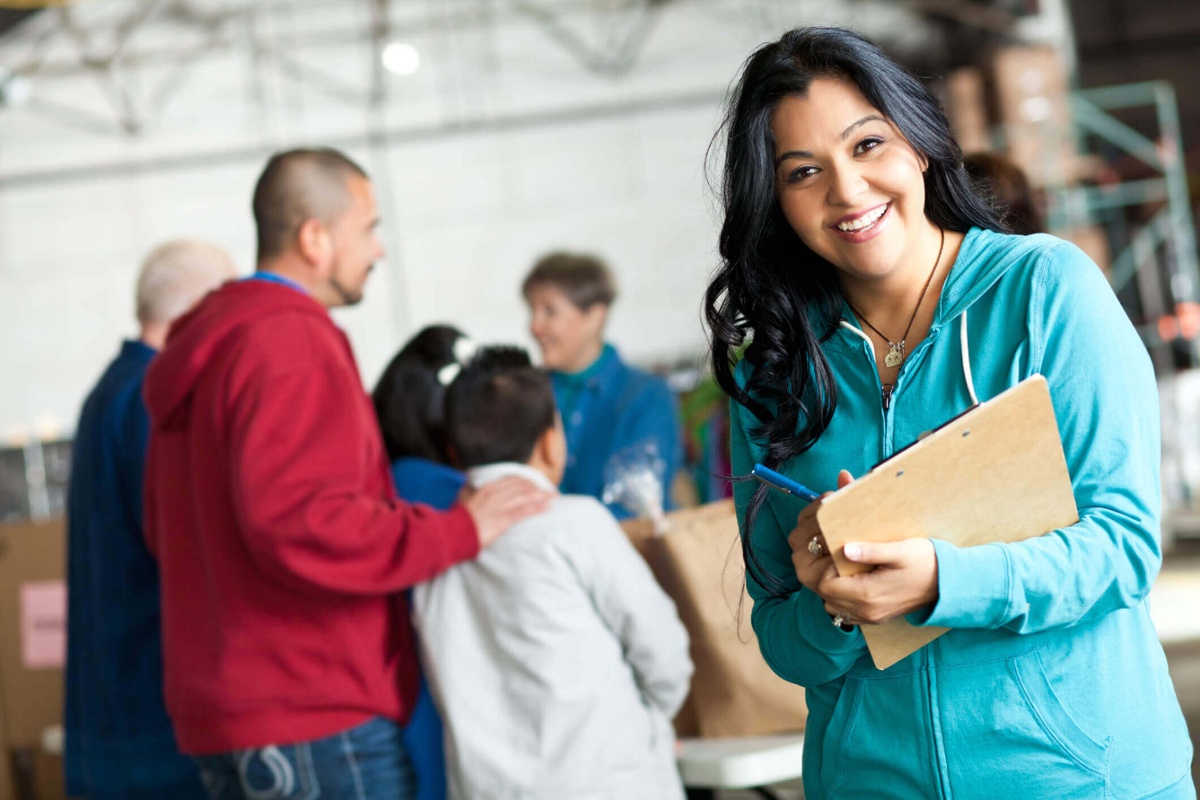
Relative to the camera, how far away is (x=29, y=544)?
3469 millimetres

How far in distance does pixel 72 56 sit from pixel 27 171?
135cm

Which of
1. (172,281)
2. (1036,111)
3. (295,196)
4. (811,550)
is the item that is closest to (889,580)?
(811,550)

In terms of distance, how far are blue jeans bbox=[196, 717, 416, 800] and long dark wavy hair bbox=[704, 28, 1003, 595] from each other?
33.2 inches

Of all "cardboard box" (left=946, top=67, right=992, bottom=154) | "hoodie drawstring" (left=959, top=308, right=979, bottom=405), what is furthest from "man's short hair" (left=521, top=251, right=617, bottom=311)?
"cardboard box" (left=946, top=67, right=992, bottom=154)

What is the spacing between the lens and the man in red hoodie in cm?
184

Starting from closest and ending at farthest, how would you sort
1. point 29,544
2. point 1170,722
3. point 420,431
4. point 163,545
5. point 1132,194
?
point 1170,722
point 163,545
point 420,431
point 29,544
point 1132,194

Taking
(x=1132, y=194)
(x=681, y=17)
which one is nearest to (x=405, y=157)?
(x=681, y=17)

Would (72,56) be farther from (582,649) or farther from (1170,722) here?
(1170,722)

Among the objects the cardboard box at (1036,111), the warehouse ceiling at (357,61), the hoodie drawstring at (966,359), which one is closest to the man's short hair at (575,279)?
the hoodie drawstring at (966,359)

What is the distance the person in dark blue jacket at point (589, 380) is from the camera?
2.93 m

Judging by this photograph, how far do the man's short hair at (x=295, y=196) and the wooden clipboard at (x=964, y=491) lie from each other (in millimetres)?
1339

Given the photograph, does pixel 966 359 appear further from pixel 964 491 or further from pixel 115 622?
pixel 115 622

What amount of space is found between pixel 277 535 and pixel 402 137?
39.8 ft

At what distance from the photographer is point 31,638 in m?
3.41
